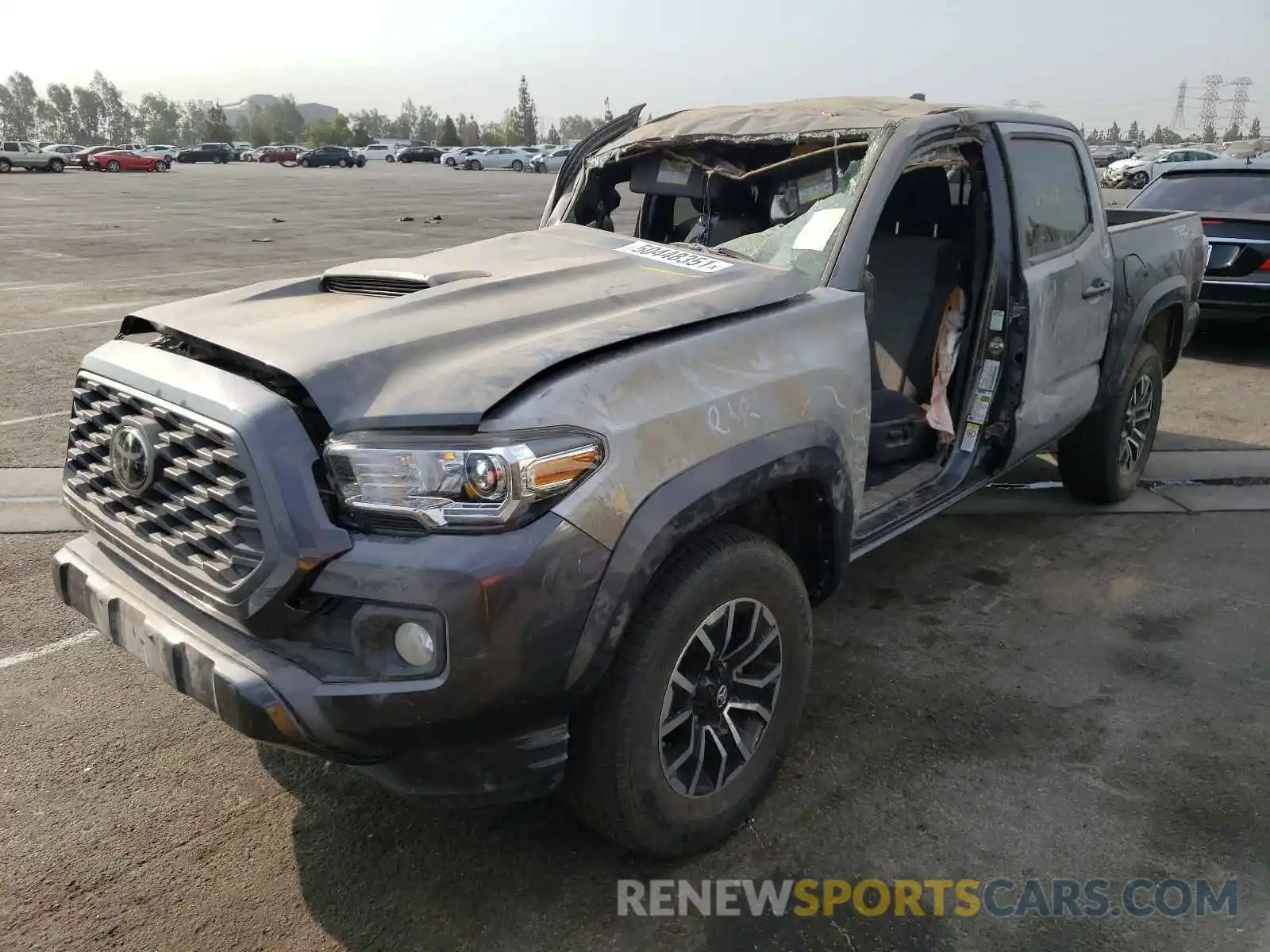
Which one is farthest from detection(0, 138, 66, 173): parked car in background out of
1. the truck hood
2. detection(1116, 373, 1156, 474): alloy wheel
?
detection(1116, 373, 1156, 474): alloy wheel

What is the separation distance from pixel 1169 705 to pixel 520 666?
2525 millimetres

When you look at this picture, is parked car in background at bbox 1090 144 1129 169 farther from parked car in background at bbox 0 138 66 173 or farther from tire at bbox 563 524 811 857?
tire at bbox 563 524 811 857

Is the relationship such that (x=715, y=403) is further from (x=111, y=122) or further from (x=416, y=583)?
(x=111, y=122)

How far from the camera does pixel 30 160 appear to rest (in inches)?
1893

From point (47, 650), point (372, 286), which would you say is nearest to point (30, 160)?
point (47, 650)

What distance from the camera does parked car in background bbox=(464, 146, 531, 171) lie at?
60394 mm

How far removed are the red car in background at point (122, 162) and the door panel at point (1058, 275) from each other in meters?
58.4

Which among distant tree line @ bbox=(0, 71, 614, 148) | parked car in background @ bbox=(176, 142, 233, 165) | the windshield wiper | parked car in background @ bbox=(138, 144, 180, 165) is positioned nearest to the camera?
the windshield wiper

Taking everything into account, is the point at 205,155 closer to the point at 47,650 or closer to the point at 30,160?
the point at 30,160

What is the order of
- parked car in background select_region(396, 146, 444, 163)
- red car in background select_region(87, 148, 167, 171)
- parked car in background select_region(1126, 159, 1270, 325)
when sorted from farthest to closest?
parked car in background select_region(396, 146, 444, 163) → red car in background select_region(87, 148, 167, 171) → parked car in background select_region(1126, 159, 1270, 325)

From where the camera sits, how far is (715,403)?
8.30 feet

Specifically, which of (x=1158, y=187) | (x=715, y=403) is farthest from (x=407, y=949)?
(x=1158, y=187)

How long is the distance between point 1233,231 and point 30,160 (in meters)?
53.7

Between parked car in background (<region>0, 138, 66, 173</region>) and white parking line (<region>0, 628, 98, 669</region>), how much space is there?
53.2m
